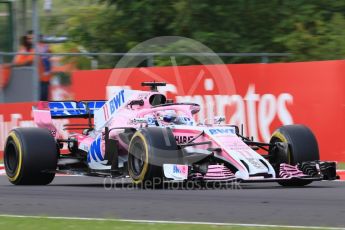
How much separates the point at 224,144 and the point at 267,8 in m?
13.2

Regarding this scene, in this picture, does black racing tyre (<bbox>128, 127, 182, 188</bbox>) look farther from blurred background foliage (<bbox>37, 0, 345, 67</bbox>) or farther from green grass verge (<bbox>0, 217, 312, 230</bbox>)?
blurred background foliage (<bbox>37, 0, 345, 67</bbox>)

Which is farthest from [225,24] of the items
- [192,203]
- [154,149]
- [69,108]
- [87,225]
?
[87,225]

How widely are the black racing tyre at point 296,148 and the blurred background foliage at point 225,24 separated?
9.80m

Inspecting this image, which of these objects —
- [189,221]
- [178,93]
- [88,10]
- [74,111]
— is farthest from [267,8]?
[189,221]

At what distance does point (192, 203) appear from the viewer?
34.3 feet

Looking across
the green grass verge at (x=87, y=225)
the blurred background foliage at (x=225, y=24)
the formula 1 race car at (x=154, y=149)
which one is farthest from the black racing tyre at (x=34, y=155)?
the blurred background foliage at (x=225, y=24)

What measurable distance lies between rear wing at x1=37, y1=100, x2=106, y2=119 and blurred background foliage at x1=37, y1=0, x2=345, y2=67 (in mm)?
8947

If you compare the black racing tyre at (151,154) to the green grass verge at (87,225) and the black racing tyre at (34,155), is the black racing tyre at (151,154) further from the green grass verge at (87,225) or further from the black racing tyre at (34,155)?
the green grass verge at (87,225)

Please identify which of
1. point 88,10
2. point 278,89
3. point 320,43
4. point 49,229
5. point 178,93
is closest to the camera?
point 49,229

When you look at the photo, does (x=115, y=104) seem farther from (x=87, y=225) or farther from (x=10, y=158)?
(x=87, y=225)

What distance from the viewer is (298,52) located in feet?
75.6

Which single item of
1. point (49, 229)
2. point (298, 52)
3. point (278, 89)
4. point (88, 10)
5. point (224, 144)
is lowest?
point (49, 229)

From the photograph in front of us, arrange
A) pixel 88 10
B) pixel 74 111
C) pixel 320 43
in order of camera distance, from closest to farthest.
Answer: pixel 74 111 < pixel 320 43 < pixel 88 10

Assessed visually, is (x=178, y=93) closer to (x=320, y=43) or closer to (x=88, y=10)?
(x=320, y=43)
